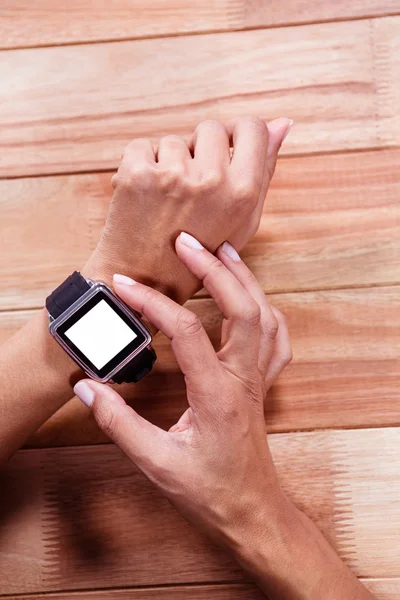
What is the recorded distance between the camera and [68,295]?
2.58 feet

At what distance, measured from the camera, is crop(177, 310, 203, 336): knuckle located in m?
0.73

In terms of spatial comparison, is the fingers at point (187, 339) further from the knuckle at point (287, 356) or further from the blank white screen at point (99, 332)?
the knuckle at point (287, 356)

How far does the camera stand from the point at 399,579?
0.92 metres

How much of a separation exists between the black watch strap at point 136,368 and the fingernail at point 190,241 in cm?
14

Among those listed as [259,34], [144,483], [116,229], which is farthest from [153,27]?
[144,483]

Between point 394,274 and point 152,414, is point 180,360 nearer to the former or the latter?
point 152,414

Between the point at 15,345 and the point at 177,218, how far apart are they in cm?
30

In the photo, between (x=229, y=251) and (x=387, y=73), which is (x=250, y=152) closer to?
(x=229, y=251)

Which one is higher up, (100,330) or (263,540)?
(100,330)

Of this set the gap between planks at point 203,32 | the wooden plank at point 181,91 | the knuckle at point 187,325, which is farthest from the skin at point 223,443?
the gap between planks at point 203,32

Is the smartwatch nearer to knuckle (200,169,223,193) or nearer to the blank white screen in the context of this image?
the blank white screen

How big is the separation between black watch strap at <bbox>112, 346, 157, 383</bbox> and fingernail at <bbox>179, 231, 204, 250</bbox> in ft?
0.47

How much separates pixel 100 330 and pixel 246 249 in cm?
31

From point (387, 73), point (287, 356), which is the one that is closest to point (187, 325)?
point (287, 356)
